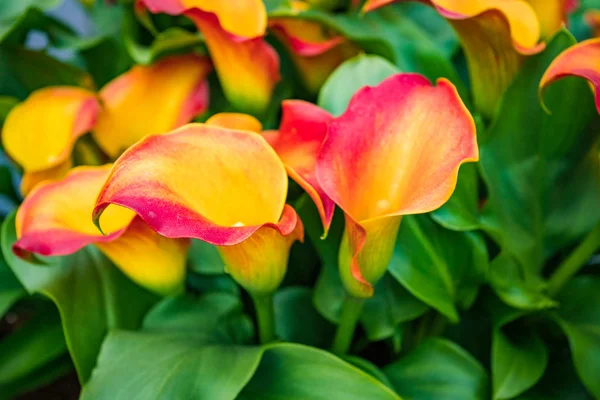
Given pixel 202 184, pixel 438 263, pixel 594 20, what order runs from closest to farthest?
pixel 202 184
pixel 438 263
pixel 594 20

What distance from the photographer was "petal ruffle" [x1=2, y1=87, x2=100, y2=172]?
485 millimetres

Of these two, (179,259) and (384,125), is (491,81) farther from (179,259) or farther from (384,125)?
(179,259)

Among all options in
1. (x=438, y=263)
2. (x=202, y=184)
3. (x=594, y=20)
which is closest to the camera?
(x=202, y=184)

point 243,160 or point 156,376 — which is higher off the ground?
point 243,160

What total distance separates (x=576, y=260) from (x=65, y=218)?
1.24ft

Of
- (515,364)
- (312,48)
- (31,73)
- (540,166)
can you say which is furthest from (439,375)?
(31,73)

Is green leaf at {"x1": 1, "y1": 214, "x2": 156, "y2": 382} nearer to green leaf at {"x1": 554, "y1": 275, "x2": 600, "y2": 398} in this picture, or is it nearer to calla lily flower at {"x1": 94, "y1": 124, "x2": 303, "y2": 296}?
calla lily flower at {"x1": 94, "y1": 124, "x2": 303, "y2": 296}

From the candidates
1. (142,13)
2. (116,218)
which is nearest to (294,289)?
(116,218)

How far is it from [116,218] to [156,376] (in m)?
0.11

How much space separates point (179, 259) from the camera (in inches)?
16.8

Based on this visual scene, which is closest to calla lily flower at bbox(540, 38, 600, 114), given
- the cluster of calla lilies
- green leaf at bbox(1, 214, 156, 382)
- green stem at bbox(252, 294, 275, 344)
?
the cluster of calla lilies

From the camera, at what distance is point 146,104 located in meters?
0.52

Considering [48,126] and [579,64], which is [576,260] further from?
[48,126]

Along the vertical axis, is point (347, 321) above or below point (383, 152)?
below
